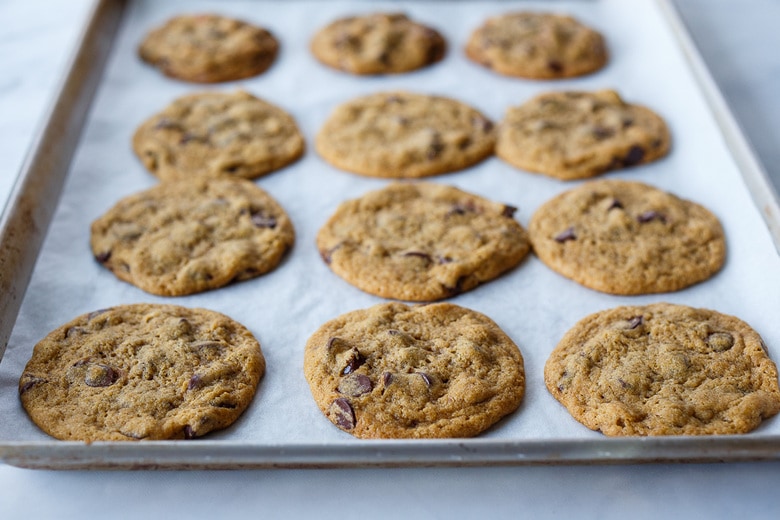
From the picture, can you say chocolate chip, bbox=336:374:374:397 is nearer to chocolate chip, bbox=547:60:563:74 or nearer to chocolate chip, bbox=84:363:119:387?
chocolate chip, bbox=84:363:119:387

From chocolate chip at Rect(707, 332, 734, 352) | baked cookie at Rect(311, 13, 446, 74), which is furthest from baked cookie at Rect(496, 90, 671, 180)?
chocolate chip at Rect(707, 332, 734, 352)

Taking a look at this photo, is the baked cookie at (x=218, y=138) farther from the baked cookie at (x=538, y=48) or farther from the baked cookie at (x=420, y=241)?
the baked cookie at (x=538, y=48)

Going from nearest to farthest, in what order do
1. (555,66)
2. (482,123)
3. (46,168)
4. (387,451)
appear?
(387,451)
(46,168)
(482,123)
(555,66)

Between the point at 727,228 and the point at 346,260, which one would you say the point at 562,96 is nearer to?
the point at 727,228

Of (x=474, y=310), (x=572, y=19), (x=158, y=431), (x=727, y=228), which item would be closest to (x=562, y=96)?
(x=572, y=19)

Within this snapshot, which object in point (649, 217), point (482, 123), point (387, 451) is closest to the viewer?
point (387, 451)

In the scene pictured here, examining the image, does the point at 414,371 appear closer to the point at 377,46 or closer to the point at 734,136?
the point at 734,136

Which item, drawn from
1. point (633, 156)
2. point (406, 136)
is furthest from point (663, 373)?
point (406, 136)
